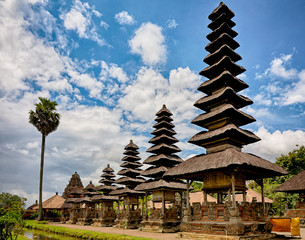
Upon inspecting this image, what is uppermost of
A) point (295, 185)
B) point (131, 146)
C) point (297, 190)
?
point (131, 146)

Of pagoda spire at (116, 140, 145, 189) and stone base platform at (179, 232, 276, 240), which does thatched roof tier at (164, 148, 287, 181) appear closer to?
stone base platform at (179, 232, 276, 240)

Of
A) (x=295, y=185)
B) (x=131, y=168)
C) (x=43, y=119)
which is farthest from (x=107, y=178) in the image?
(x=295, y=185)

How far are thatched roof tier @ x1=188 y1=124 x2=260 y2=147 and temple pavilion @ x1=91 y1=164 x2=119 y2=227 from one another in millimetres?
21723

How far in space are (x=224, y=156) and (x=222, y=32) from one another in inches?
460

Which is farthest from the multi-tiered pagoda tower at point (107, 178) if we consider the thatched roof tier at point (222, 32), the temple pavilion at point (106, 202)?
the thatched roof tier at point (222, 32)

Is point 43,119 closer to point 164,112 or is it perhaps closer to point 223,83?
point 164,112

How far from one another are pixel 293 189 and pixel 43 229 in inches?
1114

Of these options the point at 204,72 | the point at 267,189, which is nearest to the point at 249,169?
the point at 204,72

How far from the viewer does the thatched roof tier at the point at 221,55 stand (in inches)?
807

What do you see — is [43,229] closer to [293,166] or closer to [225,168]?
[225,168]

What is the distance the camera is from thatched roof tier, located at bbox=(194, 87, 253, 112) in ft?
61.5

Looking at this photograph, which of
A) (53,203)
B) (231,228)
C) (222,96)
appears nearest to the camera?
(231,228)

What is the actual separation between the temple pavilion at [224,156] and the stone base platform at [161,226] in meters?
5.64

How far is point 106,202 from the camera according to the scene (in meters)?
37.5
